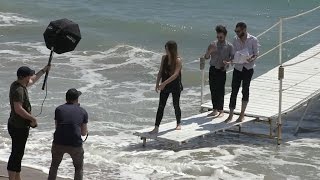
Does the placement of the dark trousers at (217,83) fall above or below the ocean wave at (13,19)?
below

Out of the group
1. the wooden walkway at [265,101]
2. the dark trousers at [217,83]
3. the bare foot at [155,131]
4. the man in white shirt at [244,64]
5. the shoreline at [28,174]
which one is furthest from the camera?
the dark trousers at [217,83]

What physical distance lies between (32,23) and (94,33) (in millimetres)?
2980

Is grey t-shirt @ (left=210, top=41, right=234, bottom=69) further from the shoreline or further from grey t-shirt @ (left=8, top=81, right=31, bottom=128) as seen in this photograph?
grey t-shirt @ (left=8, top=81, right=31, bottom=128)

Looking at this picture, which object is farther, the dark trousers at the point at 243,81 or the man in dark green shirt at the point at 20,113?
the dark trousers at the point at 243,81

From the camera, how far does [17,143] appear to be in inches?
331

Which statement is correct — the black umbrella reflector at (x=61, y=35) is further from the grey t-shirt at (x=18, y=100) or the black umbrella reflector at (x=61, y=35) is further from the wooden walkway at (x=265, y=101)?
the wooden walkway at (x=265, y=101)

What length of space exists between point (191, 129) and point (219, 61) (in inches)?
44.7

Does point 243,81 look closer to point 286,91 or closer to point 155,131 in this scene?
point 155,131

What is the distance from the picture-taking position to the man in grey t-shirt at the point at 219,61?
1152cm

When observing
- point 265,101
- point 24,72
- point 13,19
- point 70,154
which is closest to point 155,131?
point 265,101

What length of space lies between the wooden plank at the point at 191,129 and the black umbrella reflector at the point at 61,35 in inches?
111

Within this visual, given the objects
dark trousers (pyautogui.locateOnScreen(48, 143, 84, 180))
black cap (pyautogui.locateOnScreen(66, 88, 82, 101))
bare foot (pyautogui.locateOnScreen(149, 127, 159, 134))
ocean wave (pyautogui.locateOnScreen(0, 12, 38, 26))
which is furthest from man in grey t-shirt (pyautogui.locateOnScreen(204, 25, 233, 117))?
ocean wave (pyautogui.locateOnScreen(0, 12, 38, 26))

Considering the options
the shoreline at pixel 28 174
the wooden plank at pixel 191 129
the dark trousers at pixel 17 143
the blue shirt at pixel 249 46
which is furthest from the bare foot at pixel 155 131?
the dark trousers at pixel 17 143

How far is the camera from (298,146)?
1172 centimetres
